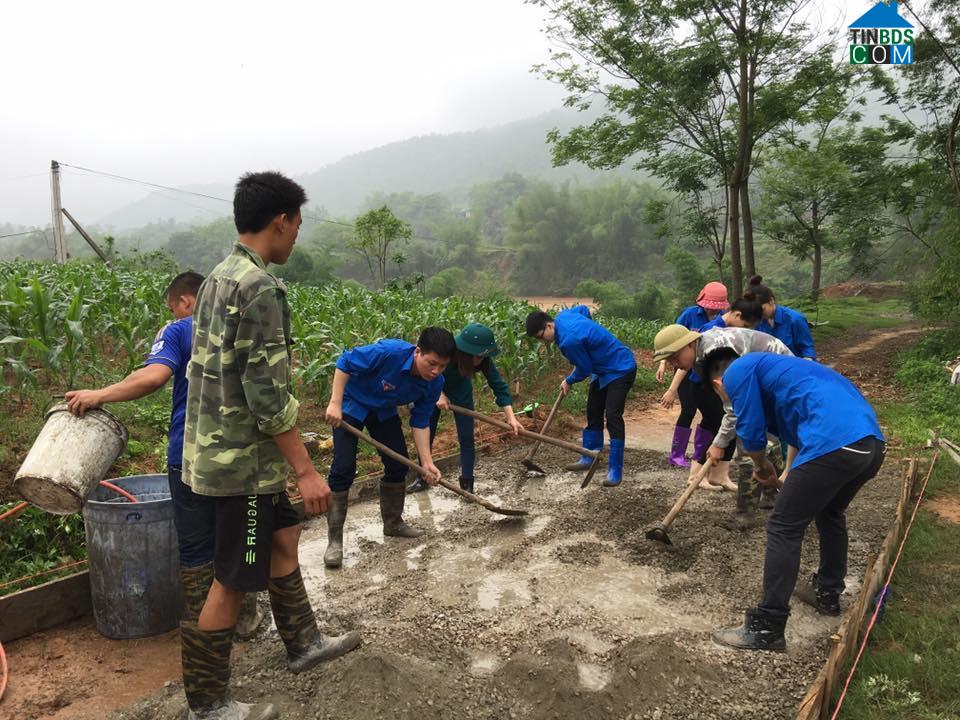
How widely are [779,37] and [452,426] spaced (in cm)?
1194

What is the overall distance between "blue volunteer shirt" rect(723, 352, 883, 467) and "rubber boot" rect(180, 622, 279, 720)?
2.27 m

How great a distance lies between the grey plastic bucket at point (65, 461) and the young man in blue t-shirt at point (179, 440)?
0.09 m

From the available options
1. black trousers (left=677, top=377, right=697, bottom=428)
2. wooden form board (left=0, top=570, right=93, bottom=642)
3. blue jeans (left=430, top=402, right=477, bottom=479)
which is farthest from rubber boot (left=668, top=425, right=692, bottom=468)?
wooden form board (left=0, top=570, right=93, bottom=642)

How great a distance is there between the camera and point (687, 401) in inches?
214

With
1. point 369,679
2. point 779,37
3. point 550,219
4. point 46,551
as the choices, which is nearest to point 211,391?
point 369,679

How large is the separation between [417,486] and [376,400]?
1.68 metres

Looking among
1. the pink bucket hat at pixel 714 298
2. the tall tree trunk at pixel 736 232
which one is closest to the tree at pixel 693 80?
the tall tree trunk at pixel 736 232

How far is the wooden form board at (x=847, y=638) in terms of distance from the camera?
2240 millimetres

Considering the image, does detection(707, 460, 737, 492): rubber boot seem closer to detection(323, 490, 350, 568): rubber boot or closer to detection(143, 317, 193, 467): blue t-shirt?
detection(323, 490, 350, 568): rubber boot

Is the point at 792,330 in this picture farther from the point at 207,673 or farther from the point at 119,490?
the point at 119,490

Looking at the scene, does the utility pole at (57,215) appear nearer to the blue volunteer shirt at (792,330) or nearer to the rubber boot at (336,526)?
the rubber boot at (336,526)

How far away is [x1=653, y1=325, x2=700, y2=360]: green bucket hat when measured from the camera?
400 centimetres

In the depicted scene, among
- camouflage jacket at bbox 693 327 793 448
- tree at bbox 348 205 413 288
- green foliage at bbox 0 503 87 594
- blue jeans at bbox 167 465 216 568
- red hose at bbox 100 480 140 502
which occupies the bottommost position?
green foliage at bbox 0 503 87 594

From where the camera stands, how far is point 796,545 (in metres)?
2.82
